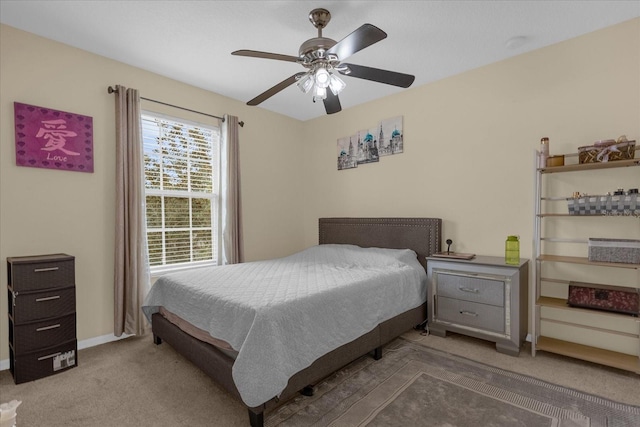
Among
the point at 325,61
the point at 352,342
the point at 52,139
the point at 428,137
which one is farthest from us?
the point at 428,137

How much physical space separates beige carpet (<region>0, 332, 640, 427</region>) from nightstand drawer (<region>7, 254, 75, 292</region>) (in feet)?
2.35

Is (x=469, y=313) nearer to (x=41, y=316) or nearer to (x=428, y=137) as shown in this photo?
(x=428, y=137)

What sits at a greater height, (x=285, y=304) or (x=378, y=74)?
(x=378, y=74)

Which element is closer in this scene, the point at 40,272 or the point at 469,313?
the point at 40,272

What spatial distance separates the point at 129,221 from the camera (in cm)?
308

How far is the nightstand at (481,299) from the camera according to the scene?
267 centimetres

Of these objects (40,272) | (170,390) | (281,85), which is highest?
(281,85)

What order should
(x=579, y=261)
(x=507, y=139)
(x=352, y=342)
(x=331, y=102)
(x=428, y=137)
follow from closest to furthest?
(x=352, y=342) → (x=579, y=261) → (x=331, y=102) → (x=507, y=139) → (x=428, y=137)

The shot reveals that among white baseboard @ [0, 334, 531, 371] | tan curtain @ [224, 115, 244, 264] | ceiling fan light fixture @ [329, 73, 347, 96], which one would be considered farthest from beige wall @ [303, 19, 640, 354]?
ceiling fan light fixture @ [329, 73, 347, 96]

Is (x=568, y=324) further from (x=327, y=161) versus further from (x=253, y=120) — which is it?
(x=253, y=120)

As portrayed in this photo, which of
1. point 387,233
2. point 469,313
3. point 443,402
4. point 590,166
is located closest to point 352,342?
point 443,402

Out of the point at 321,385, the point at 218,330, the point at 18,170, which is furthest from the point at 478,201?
the point at 18,170

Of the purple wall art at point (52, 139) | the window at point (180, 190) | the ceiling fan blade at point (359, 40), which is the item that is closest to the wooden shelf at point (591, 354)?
the ceiling fan blade at point (359, 40)

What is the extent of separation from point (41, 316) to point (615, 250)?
14.6ft
